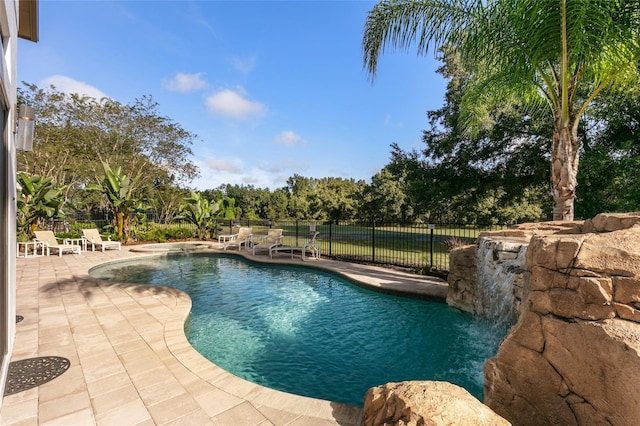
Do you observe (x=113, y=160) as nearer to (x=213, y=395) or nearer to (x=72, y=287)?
(x=72, y=287)

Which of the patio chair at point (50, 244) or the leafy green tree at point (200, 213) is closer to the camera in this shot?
the patio chair at point (50, 244)

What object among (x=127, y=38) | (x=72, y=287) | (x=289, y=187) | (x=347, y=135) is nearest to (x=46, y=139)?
(x=127, y=38)

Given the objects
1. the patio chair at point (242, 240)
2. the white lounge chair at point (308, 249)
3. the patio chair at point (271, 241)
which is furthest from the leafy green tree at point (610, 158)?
the patio chair at point (242, 240)

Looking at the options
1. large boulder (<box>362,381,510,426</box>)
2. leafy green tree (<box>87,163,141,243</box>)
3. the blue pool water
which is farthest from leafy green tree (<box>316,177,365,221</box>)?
large boulder (<box>362,381,510,426</box>)

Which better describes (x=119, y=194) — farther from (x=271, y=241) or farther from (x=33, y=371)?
(x=33, y=371)

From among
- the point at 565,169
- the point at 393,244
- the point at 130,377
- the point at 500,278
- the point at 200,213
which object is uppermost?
the point at 565,169

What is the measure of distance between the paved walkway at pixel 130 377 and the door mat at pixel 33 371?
0.10m

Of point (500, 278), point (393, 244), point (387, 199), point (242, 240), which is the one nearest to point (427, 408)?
point (500, 278)

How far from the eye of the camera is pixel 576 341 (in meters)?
1.96

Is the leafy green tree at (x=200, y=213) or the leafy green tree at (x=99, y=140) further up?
the leafy green tree at (x=99, y=140)

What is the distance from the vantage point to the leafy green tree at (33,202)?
465 inches

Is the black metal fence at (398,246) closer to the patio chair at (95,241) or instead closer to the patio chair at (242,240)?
the patio chair at (242,240)

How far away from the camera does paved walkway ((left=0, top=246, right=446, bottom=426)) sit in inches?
99.5

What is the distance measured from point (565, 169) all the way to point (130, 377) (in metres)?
7.46
